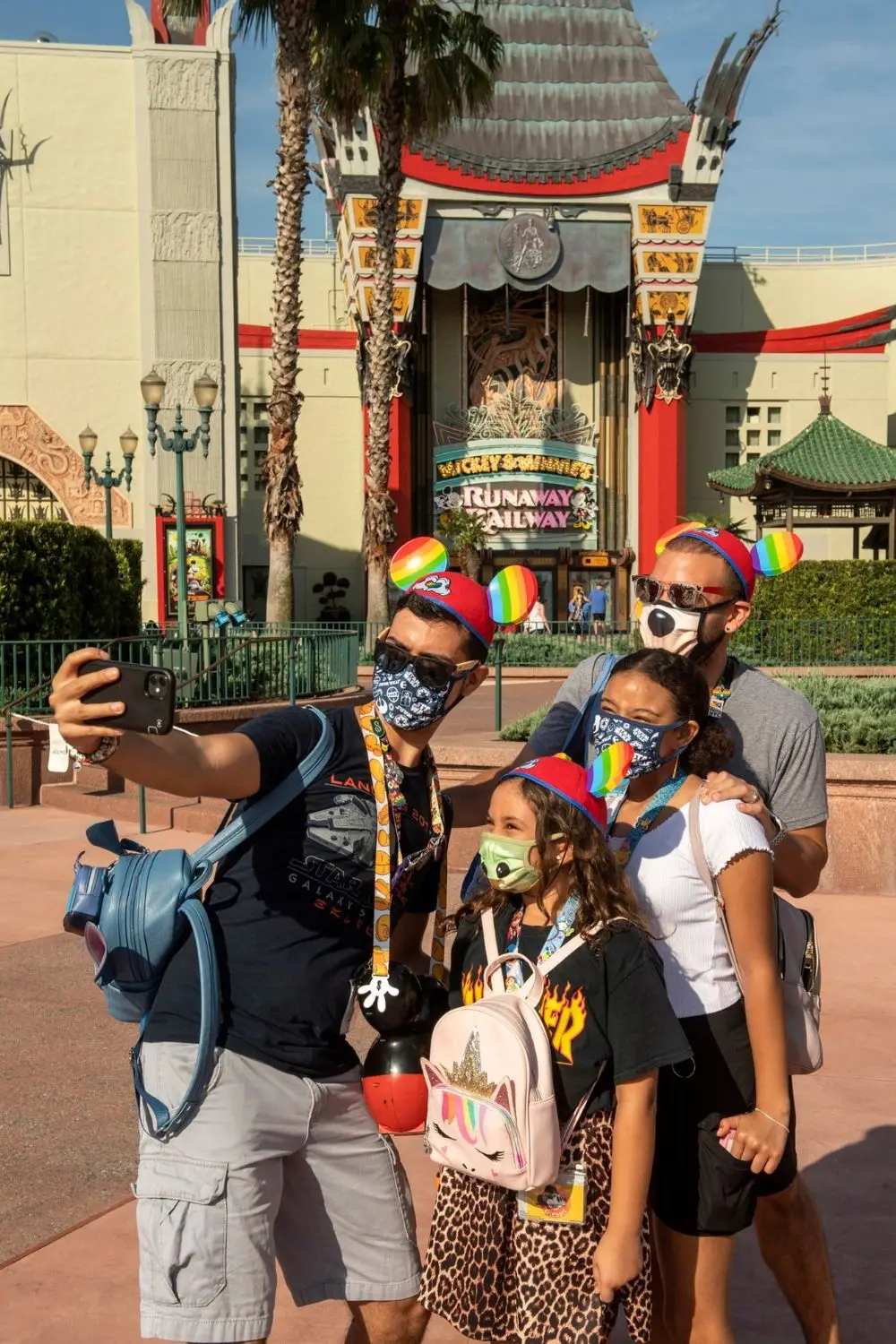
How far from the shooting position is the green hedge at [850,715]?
363 inches

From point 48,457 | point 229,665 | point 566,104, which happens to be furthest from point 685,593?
point 566,104

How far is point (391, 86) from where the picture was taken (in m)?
23.6

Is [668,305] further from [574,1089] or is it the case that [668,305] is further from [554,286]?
[574,1089]

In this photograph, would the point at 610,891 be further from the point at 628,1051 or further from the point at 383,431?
the point at 383,431

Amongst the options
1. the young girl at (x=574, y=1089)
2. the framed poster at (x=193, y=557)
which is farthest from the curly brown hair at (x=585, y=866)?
the framed poster at (x=193, y=557)

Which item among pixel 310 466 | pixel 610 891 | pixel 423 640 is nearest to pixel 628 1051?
pixel 610 891

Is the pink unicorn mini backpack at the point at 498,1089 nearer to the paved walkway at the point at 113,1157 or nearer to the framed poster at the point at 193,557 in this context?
the paved walkway at the point at 113,1157

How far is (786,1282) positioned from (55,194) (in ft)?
109

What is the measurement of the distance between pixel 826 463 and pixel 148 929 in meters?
33.6

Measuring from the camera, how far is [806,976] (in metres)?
2.97

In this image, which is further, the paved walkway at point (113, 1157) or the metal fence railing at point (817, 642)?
the metal fence railing at point (817, 642)

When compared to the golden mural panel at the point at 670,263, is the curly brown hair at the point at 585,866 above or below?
below

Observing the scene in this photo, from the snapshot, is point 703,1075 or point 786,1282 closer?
point 703,1075

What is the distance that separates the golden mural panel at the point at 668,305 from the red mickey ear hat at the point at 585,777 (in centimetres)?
3822
